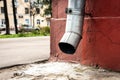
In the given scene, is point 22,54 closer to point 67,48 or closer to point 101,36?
point 67,48

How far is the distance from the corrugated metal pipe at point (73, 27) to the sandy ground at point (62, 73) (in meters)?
0.49

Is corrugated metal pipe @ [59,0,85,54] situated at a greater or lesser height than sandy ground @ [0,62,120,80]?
Result: greater

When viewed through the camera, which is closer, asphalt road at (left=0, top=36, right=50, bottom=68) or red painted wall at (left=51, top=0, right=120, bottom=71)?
red painted wall at (left=51, top=0, right=120, bottom=71)

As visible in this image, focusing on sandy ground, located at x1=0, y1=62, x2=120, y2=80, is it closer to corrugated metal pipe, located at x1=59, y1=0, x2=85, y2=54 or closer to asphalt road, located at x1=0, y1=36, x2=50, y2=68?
corrugated metal pipe, located at x1=59, y1=0, x2=85, y2=54

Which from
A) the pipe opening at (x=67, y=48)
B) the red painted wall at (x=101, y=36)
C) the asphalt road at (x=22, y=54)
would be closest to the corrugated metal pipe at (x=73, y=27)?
the pipe opening at (x=67, y=48)

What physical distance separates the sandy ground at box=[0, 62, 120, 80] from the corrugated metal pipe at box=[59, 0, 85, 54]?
495 millimetres

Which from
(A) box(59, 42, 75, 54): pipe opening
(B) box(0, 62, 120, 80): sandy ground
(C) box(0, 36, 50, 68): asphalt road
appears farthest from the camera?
(C) box(0, 36, 50, 68): asphalt road

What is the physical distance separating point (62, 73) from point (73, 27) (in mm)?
987

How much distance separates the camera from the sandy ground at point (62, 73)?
18.4 feet

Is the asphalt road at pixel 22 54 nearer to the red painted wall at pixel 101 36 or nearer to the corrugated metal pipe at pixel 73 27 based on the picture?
the red painted wall at pixel 101 36

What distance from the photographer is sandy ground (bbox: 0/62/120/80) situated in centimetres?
560

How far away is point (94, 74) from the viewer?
19.1 feet

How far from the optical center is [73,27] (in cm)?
585

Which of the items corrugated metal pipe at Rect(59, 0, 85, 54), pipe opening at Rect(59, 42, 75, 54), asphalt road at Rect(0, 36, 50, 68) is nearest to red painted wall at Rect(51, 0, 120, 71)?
corrugated metal pipe at Rect(59, 0, 85, 54)
